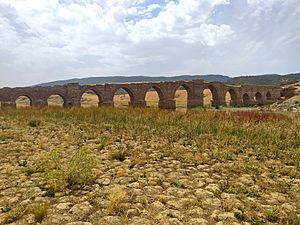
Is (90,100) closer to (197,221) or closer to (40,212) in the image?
(40,212)

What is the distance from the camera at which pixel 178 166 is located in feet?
16.6

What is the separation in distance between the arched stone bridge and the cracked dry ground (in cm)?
2169

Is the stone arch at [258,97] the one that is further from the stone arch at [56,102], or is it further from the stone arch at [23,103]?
the stone arch at [23,103]

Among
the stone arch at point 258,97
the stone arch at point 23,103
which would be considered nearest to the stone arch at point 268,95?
the stone arch at point 258,97

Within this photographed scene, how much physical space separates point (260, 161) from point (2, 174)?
4.54 m

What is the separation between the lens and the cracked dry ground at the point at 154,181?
120 inches

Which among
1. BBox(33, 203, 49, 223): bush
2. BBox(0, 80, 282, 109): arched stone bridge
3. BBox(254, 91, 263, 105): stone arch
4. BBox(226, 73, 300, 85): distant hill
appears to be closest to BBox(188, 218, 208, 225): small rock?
BBox(33, 203, 49, 223): bush

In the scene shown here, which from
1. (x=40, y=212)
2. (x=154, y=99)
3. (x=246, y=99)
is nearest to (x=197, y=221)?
(x=40, y=212)

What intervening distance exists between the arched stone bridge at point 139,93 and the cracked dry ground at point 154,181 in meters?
21.7

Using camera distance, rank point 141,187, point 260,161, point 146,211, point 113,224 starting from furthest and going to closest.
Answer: point 260,161
point 141,187
point 146,211
point 113,224

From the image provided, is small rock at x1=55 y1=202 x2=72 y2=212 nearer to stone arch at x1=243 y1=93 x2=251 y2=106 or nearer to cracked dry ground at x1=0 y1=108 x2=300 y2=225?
cracked dry ground at x1=0 y1=108 x2=300 y2=225

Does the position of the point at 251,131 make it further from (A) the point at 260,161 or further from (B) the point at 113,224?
(B) the point at 113,224

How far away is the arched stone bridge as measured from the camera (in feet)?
91.5

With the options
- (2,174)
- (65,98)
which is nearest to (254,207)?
(2,174)
